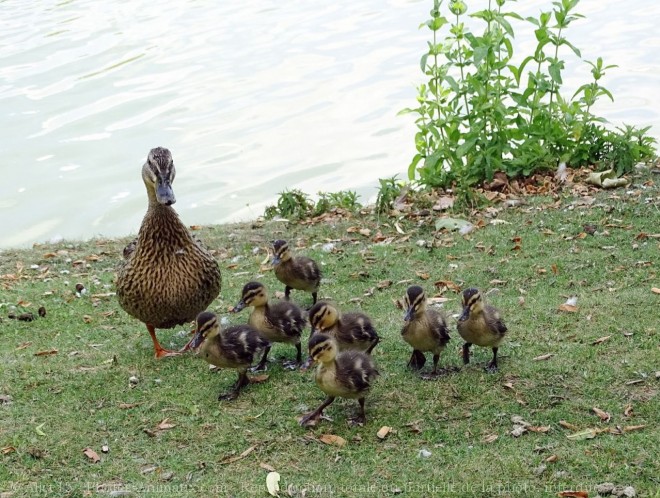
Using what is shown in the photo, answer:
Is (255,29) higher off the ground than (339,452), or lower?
higher

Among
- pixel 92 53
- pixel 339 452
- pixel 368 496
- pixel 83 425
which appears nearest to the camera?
pixel 368 496

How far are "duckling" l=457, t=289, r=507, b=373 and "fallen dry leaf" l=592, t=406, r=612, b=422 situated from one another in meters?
0.80

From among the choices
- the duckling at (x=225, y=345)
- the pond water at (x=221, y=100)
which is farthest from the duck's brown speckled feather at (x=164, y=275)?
the pond water at (x=221, y=100)

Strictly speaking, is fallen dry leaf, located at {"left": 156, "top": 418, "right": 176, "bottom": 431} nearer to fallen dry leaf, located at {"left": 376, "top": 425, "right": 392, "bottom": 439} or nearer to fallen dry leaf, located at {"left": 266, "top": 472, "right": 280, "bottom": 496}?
fallen dry leaf, located at {"left": 266, "top": 472, "right": 280, "bottom": 496}

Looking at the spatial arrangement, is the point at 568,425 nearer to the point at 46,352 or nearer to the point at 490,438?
the point at 490,438

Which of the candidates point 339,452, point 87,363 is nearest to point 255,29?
point 87,363

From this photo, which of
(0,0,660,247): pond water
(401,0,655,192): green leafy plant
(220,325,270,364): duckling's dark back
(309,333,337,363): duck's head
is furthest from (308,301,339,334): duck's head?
(0,0,660,247): pond water

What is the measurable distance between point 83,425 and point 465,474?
249 cm

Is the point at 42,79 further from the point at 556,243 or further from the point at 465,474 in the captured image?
the point at 465,474

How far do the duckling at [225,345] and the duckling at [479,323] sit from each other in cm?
137

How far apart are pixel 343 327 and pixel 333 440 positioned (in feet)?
3.23

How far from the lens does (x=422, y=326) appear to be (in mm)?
5824

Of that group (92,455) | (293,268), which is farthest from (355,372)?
(293,268)

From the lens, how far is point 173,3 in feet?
69.6
